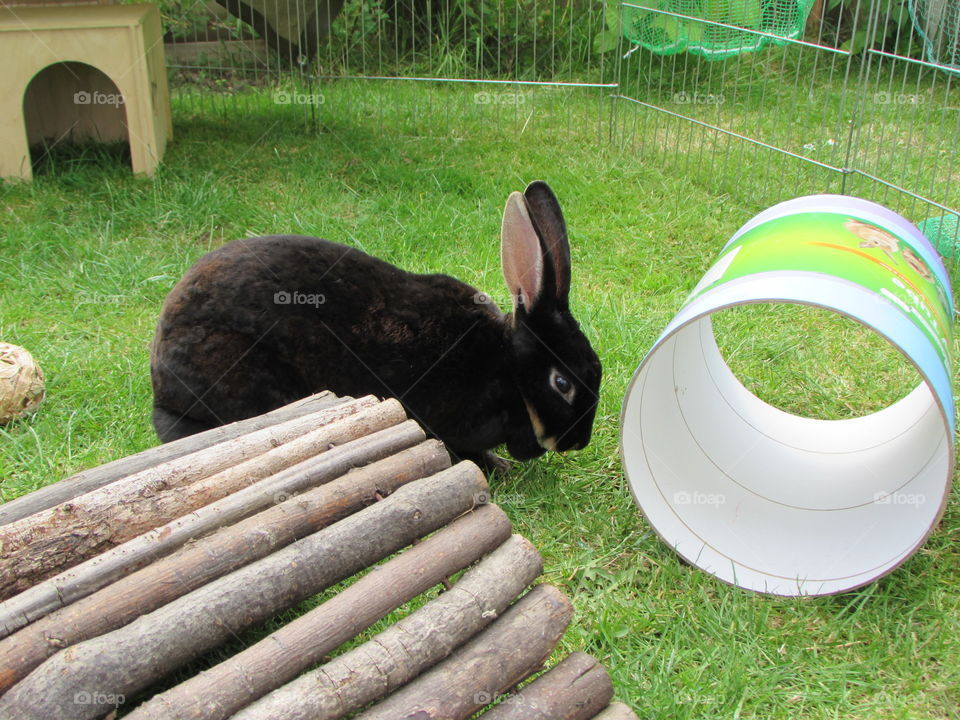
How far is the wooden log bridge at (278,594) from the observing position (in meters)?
1.68

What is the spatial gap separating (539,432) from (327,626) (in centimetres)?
130

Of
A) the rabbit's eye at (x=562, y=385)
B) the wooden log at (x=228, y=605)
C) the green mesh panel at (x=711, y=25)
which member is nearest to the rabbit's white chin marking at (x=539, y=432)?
the rabbit's eye at (x=562, y=385)

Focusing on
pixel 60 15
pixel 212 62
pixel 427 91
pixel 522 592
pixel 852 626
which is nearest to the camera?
pixel 522 592

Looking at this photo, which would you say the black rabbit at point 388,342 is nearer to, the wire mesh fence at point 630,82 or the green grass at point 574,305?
the green grass at point 574,305

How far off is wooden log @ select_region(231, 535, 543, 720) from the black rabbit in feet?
3.13

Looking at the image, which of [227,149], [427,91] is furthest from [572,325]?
[427,91]

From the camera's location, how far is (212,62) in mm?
6527

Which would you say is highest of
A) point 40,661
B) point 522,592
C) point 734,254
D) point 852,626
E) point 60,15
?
point 60,15

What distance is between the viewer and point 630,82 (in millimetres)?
6102

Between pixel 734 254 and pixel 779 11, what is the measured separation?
4086 millimetres

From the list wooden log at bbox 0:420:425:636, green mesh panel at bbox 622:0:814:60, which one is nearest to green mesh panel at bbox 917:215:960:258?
green mesh panel at bbox 622:0:814:60

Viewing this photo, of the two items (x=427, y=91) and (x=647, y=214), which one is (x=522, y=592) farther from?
(x=427, y=91)

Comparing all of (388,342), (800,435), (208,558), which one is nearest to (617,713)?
(208,558)

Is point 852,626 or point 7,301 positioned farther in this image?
point 7,301
